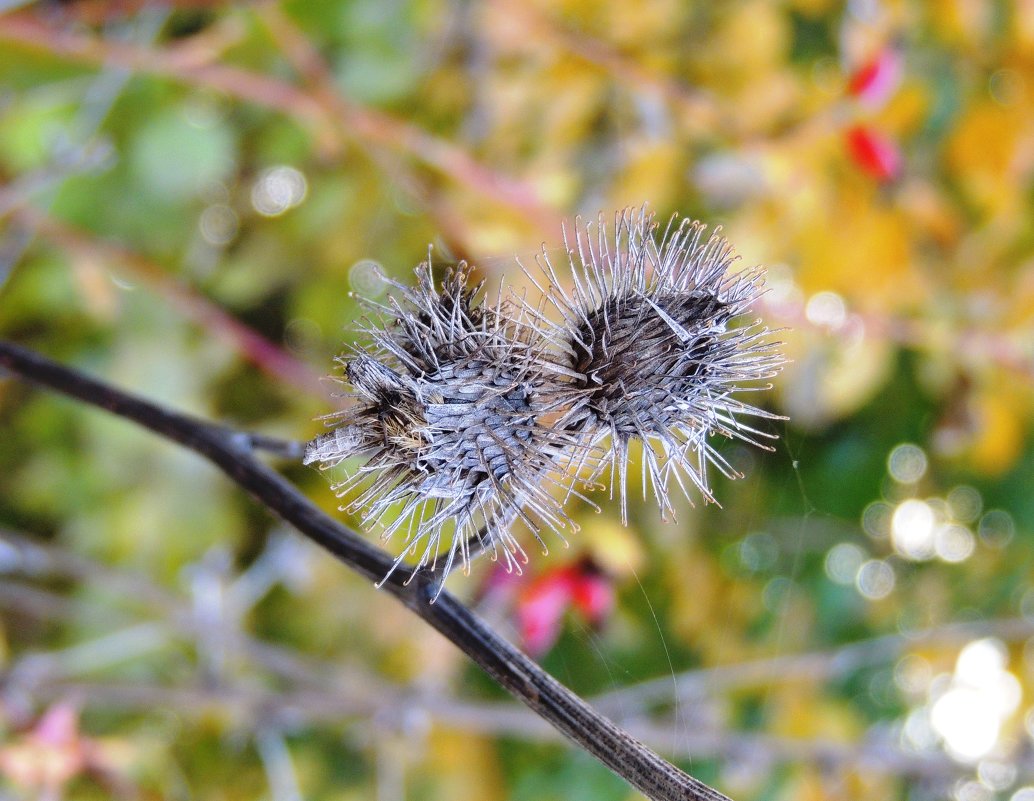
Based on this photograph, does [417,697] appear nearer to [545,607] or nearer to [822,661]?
[545,607]

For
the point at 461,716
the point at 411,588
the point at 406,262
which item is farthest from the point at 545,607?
the point at 411,588

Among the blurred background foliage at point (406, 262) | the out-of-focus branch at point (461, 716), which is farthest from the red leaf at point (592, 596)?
the out-of-focus branch at point (461, 716)

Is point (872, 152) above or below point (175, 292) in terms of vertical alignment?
above

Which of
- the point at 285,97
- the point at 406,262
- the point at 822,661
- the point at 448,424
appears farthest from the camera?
the point at 822,661

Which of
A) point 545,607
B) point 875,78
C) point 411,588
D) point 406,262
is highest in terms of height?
point 875,78

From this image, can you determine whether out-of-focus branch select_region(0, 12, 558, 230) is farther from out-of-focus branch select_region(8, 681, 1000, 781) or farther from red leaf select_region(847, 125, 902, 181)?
out-of-focus branch select_region(8, 681, 1000, 781)

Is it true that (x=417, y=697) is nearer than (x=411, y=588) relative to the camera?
No

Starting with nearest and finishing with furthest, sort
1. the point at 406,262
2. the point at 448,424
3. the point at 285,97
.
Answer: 1. the point at 448,424
2. the point at 406,262
3. the point at 285,97

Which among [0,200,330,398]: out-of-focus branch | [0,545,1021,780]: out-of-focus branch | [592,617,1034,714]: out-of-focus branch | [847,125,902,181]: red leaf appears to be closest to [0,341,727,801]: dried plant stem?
[0,545,1021,780]: out-of-focus branch

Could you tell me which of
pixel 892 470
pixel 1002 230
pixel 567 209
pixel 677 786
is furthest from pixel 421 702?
pixel 1002 230
